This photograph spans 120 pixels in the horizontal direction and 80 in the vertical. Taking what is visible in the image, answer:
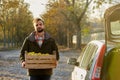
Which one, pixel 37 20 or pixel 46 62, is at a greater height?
pixel 37 20

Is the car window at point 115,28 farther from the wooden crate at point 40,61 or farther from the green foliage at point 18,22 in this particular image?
the green foliage at point 18,22

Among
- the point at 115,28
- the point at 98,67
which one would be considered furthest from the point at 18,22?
the point at 98,67

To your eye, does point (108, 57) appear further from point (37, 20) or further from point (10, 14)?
point (10, 14)

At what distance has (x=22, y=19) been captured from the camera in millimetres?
85375

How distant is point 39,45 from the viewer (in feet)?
25.7

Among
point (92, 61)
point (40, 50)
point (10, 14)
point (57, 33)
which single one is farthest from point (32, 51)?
point (57, 33)

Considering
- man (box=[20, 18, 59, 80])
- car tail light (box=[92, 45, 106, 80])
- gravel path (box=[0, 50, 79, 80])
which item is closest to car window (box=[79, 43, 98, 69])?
car tail light (box=[92, 45, 106, 80])

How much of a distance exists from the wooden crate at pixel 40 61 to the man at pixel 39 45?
0.28 feet

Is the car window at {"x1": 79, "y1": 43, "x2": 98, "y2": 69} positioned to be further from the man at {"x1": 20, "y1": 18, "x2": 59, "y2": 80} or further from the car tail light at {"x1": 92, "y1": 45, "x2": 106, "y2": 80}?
the man at {"x1": 20, "y1": 18, "x2": 59, "y2": 80}

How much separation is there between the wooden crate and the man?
86mm

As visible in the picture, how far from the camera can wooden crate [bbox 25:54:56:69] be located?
25.3 ft

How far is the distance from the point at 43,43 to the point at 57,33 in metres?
81.8

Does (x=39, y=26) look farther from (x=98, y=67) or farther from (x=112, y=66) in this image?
(x=112, y=66)

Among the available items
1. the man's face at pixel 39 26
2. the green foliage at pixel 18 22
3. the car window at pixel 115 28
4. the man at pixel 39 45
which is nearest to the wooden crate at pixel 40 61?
the man at pixel 39 45
